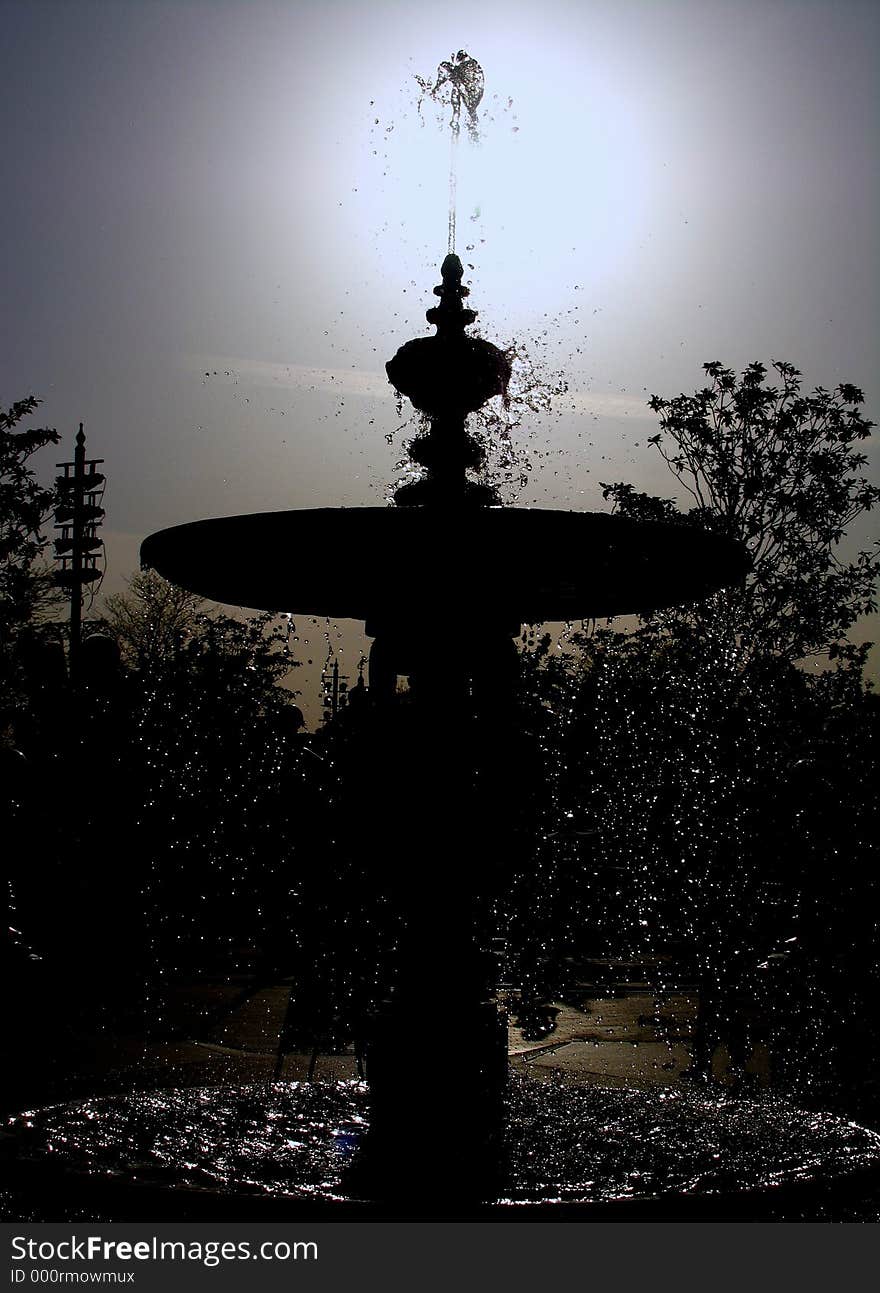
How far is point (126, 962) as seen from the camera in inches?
295

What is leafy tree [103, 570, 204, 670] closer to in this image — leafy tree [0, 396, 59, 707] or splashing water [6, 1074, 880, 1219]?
leafy tree [0, 396, 59, 707]

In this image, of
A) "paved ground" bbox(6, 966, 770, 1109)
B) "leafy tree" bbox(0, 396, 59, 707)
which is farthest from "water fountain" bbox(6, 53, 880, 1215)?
"leafy tree" bbox(0, 396, 59, 707)

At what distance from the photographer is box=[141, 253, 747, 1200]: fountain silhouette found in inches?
149

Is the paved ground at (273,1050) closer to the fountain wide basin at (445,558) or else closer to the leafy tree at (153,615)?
the fountain wide basin at (445,558)

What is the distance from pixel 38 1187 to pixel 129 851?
4.28 m

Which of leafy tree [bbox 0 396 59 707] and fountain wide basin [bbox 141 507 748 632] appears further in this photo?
leafy tree [bbox 0 396 59 707]

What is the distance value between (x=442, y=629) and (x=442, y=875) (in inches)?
35.2

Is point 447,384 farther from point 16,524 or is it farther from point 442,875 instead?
point 16,524

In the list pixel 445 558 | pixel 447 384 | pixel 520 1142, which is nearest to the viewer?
pixel 520 1142

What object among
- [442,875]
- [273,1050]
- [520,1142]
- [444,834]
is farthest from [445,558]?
[273,1050]

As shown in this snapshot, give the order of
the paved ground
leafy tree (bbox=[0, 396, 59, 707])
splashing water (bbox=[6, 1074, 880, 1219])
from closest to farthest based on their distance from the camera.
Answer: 1. splashing water (bbox=[6, 1074, 880, 1219])
2. the paved ground
3. leafy tree (bbox=[0, 396, 59, 707])

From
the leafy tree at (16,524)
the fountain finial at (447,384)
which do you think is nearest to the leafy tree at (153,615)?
the leafy tree at (16,524)

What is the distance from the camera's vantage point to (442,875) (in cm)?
426

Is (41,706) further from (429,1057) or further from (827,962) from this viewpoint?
(827,962)
